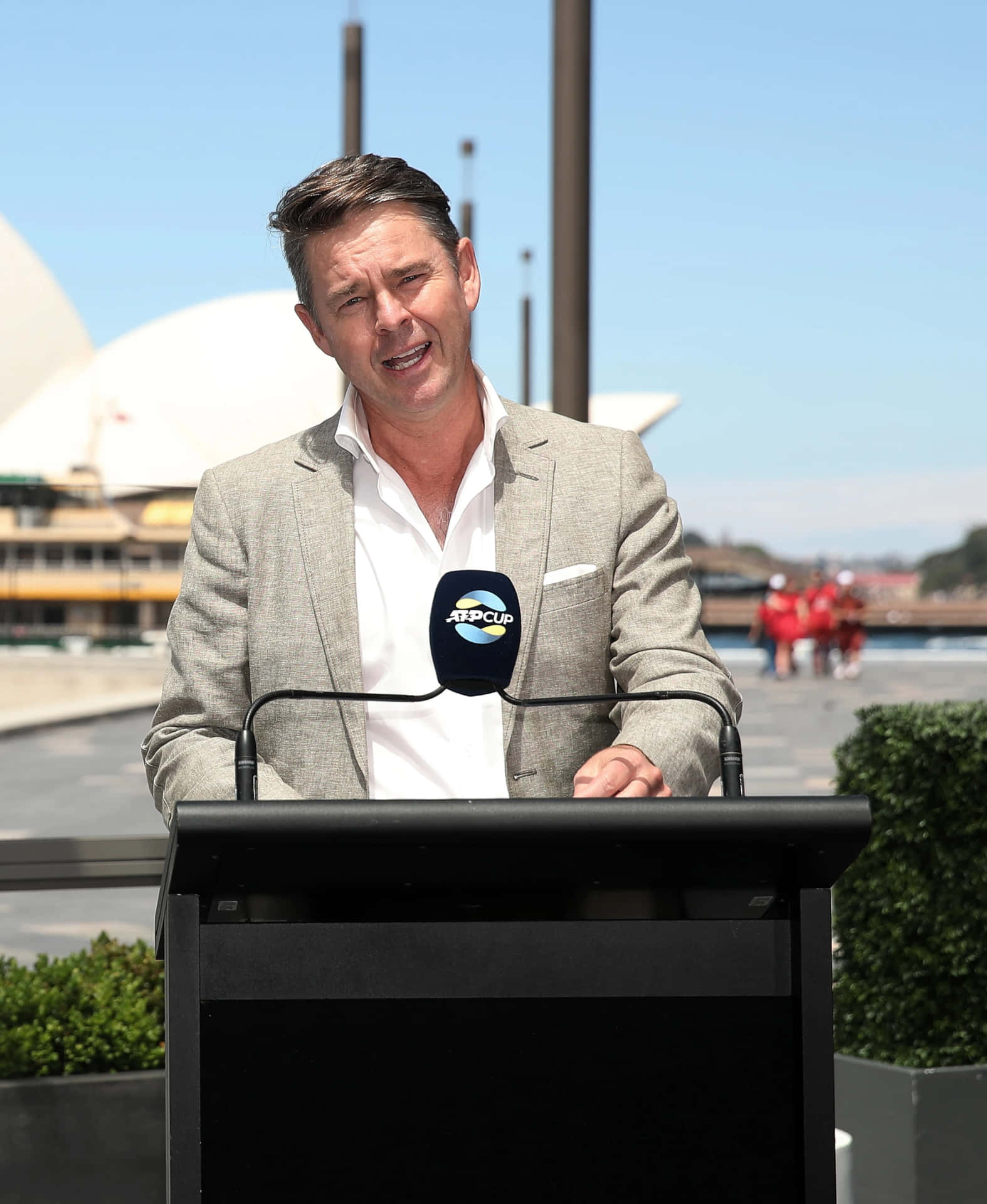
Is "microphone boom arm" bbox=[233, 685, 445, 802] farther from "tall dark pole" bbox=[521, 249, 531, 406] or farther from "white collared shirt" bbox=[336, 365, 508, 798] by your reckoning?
"tall dark pole" bbox=[521, 249, 531, 406]

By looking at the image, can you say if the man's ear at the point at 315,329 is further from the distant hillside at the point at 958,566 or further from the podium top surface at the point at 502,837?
the distant hillside at the point at 958,566

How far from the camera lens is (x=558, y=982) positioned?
1.33 m

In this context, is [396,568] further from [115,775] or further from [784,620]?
[784,620]

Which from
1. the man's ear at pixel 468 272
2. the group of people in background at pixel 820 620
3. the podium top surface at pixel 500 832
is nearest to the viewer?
the podium top surface at pixel 500 832

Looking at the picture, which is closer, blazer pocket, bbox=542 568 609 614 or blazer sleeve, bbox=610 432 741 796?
blazer sleeve, bbox=610 432 741 796

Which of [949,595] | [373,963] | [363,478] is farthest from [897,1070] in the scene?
[949,595]

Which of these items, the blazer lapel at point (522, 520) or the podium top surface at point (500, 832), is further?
the blazer lapel at point (522, 520)

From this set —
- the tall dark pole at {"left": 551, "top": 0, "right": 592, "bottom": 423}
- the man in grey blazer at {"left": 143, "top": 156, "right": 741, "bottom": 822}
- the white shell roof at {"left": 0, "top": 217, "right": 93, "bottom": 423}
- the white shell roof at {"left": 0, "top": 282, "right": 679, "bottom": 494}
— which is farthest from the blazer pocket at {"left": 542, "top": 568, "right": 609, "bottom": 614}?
the white shell roof at {"left": 0, "top": 217, "right": 93, "bottom": 423}

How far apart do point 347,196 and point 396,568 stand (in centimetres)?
41

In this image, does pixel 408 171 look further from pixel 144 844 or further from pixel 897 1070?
pixel 897 1070

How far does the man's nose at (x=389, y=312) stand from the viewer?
1.74 m

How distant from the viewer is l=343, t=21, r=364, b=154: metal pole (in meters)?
9.63

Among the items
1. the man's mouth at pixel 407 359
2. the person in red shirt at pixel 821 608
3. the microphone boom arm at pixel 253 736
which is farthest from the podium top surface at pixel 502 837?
the person in red shirt at pixel 821 608

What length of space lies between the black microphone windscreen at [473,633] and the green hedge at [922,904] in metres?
2.12
